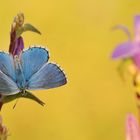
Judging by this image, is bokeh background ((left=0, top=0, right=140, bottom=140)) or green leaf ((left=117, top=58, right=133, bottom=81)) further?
bokeh background ((left=0, top=0, right=140, bottom=140))

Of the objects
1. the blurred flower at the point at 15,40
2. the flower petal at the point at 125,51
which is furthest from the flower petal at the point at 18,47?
the flower petal at the point at 125,51

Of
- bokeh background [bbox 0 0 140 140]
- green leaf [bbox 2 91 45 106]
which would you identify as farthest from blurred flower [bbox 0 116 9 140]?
bokeh background [bbox 0 0 140 140]

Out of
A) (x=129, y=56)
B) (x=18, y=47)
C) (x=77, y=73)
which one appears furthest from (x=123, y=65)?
(x=77, y=73)

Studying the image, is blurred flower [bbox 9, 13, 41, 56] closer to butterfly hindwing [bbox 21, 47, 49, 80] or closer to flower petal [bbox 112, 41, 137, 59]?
butterfly hindwing [bbox 21, 47, 49, 80]

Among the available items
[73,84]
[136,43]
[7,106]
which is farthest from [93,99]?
[136,43]

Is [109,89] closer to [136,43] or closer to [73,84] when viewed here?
[73,84]

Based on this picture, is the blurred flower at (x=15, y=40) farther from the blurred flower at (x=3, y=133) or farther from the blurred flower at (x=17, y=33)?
the blurred flower at (x=3, y=133)
